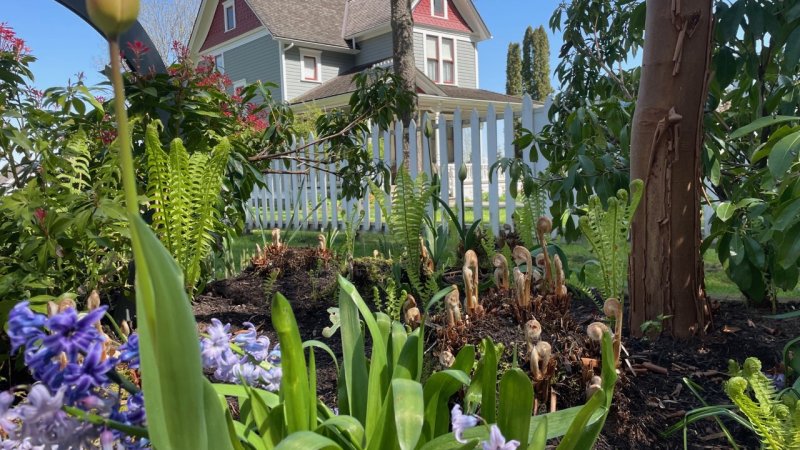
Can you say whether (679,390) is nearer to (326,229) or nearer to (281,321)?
(281,321)

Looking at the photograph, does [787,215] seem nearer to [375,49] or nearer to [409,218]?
[409,218]

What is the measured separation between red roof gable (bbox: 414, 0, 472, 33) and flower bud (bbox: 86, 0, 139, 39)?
20.8m

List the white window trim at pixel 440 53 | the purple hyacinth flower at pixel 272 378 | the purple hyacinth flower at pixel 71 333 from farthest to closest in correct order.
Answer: the white window trim at pixel 440 53, the purple hyacinth flower at pixel 272 378, the purple hyacinth flower at pixel 71 333

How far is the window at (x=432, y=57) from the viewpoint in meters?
21.0

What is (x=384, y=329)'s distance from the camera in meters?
1.29

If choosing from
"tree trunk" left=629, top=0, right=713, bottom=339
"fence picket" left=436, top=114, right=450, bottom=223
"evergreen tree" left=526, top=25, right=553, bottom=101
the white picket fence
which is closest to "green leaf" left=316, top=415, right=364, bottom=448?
"tree trunk" left=629, top=0, right=713, bottom=339

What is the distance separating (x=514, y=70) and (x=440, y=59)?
1271cm

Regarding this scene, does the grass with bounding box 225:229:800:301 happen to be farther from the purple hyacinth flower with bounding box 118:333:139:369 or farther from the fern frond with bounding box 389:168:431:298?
the purple hyacinth flower with bounding box 118:333:139:369

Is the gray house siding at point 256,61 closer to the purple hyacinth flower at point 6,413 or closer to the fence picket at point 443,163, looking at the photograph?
the fence picket at point 443,163

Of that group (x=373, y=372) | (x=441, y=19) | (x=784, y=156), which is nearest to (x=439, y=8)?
(x=441, y=19)

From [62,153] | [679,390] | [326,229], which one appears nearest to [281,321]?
[679,390]

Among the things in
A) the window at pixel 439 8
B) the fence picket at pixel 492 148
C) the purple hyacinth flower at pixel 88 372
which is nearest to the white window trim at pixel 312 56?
the window at pixel 439 8

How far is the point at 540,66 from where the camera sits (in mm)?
31891

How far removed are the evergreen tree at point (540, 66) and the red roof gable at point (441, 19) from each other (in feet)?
35.3
